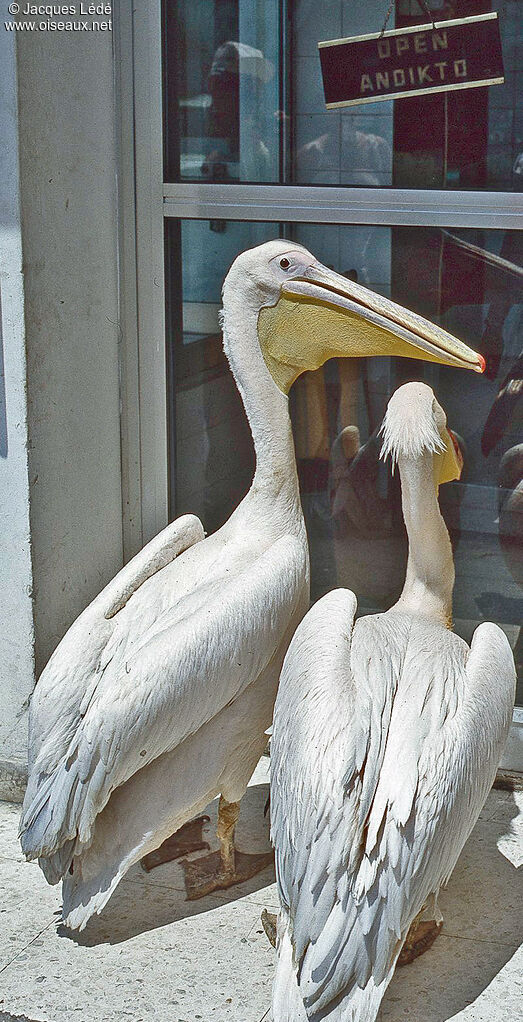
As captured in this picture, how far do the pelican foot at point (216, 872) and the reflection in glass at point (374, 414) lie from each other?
3.47 feet

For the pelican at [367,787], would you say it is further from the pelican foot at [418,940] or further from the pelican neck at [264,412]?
the pelican neck at [264,412]

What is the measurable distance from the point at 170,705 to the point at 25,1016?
2.46 feet

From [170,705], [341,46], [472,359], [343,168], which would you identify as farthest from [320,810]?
[341,46]

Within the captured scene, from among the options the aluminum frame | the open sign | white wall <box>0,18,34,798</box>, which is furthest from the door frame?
white wall <box>0,18,34,798</box>

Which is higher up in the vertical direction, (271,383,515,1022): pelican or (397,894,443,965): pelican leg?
(271,383,515,1022): pelican

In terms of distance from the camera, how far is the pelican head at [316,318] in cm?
302

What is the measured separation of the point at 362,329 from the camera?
3.07 m

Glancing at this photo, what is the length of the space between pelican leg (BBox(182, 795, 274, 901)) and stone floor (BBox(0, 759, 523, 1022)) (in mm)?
26

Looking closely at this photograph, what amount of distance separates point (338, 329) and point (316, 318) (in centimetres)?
6

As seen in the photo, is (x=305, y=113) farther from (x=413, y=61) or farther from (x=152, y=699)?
(x=152, y=699)

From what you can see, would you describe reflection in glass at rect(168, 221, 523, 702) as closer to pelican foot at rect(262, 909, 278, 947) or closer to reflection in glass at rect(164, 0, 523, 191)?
reflection in glass at rect(164, 0, 523, 191)

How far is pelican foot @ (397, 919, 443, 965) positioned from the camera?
2.87 meters

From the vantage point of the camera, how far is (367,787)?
2.48 m

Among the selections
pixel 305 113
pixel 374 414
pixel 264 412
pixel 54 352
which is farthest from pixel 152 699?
pixel 305 113
